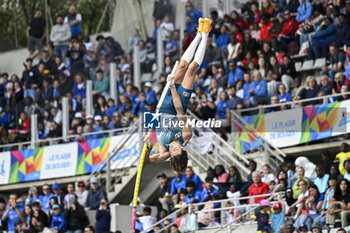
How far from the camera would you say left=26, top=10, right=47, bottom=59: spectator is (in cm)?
2650

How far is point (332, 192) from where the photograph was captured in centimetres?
1531

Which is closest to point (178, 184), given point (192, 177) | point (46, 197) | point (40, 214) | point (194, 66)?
point (192, 177)

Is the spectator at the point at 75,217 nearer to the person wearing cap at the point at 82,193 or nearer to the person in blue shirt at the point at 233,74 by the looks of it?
the person wearing cap at the point at 82,193

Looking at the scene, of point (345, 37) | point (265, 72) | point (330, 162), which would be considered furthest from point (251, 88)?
point (330, 162)

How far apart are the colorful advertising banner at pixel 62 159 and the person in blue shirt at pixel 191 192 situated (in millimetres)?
2790

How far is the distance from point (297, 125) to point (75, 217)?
5289 millimetres

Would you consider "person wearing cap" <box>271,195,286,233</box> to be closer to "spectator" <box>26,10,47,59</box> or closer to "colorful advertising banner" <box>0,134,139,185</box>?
"colorful advertising banner" <box>0,134,139,185</box>

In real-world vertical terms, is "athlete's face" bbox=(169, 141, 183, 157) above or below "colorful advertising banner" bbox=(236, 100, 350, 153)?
below

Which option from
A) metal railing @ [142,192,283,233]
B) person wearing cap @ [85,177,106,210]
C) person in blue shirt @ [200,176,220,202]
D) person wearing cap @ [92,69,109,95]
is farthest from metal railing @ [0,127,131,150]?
metal railing @ [142,192,283,233]

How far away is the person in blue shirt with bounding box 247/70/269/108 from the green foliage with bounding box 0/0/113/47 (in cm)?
991

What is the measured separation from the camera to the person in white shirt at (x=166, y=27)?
23.4 meters

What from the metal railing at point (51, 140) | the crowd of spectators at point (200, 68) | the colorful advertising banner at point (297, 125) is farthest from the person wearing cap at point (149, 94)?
the colorful advertising banner at point (297, 125)

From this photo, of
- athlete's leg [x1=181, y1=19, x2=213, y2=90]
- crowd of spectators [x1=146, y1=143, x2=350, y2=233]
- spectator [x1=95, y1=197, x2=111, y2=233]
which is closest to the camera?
athlete's leg [x1=181, y1=19, x2=213, y2=90]

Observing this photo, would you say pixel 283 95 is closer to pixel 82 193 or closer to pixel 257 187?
pixel 257 187
